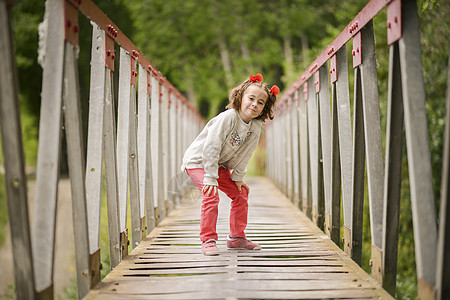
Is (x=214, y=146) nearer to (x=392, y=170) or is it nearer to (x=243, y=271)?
(x=243, y=271)

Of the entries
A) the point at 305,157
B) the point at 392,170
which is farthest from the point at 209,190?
the point at 305,157

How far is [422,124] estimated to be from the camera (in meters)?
1.81

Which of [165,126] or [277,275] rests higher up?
[165,126]

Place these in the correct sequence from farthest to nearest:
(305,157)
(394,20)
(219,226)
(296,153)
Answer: (296,153), (305,157), (219,226), (394,20)

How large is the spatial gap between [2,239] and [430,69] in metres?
12.3

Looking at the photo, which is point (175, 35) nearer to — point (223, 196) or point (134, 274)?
point (223, 196)

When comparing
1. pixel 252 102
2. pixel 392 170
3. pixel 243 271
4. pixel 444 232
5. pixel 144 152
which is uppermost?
pixel 252 102

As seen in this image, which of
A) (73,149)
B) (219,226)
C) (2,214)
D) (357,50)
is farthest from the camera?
(2,214)

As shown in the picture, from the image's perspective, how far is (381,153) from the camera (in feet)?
7.91

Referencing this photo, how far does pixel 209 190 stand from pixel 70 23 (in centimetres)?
130

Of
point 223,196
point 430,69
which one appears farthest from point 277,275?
point 430,69

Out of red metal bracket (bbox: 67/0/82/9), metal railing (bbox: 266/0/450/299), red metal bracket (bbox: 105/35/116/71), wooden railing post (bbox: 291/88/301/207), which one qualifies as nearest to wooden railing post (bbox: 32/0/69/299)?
red metal bracket (bbox: 67/0/82/9)

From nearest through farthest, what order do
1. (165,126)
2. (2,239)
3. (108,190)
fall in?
(108,190) → (165,126) → (2,239)

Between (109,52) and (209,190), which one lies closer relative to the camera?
(109,52)
